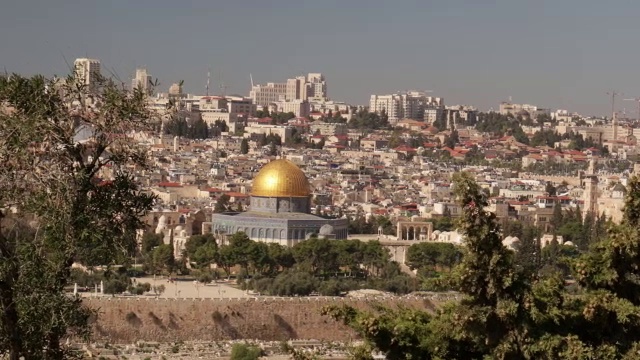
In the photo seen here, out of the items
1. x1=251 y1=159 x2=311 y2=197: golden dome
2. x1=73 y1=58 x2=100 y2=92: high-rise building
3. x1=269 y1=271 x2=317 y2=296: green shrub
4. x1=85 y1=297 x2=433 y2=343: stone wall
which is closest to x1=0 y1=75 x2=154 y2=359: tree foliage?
x1=73 y1=58 x2=100 y2=92: high-rise building

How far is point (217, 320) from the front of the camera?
3183cm

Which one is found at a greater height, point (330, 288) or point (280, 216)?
point (280, 216)

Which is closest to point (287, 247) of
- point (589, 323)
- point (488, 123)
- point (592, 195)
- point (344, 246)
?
point (344, 246)

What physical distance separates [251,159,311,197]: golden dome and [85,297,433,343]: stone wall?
1556cm

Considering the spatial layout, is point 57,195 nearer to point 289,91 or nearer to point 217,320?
point 217,320

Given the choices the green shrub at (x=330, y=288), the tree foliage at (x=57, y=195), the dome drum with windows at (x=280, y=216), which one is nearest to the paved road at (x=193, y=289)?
the green shrub at (x=330, y=288)

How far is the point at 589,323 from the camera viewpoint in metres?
11.2

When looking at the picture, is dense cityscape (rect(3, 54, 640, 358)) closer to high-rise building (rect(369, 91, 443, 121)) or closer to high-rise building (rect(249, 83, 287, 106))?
high-rise building (rect(369, 91, 443, 121))

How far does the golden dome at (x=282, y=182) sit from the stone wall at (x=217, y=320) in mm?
15564

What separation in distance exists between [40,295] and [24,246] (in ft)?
1.11

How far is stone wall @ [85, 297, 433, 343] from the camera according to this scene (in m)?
31.0

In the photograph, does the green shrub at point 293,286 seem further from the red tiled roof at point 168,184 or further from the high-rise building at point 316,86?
the high-rise building at point 316,86

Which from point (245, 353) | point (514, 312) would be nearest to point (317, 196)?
point (245, 353)

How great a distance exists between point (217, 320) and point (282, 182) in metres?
16.5
